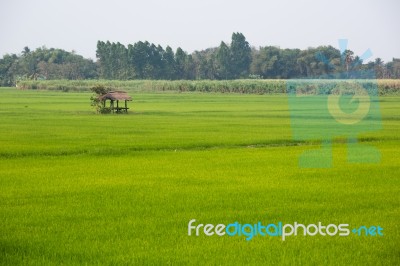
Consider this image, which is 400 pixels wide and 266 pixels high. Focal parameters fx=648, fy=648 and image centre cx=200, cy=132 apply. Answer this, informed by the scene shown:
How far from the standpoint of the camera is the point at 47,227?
27.7ft

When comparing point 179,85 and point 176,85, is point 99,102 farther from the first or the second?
point 179,85

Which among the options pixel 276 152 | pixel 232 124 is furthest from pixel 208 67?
pixel 276 152

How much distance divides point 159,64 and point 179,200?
75506 mm

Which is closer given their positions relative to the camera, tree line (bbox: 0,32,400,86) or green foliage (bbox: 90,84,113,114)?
green foliage (bbox: 90,84,113,114)

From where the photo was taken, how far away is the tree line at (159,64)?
7856 cm

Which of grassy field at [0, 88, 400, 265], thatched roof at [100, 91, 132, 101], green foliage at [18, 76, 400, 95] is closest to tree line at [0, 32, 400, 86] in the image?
green foliage at [18, 76, 400, 95]

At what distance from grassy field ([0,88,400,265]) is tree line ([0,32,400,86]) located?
56800 millimetres

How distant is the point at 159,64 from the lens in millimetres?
85062

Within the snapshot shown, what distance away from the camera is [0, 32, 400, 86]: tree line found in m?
78.6

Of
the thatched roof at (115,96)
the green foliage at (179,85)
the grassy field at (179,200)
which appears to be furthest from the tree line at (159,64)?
the grassy field at (179,200)

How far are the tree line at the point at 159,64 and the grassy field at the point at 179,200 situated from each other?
56800 mm

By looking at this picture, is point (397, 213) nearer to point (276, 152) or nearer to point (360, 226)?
point (360, 226)

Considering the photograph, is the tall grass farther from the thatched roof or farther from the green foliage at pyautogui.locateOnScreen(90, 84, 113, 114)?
the thatched roof

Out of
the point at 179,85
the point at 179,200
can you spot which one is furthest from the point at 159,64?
the point at 179,200
